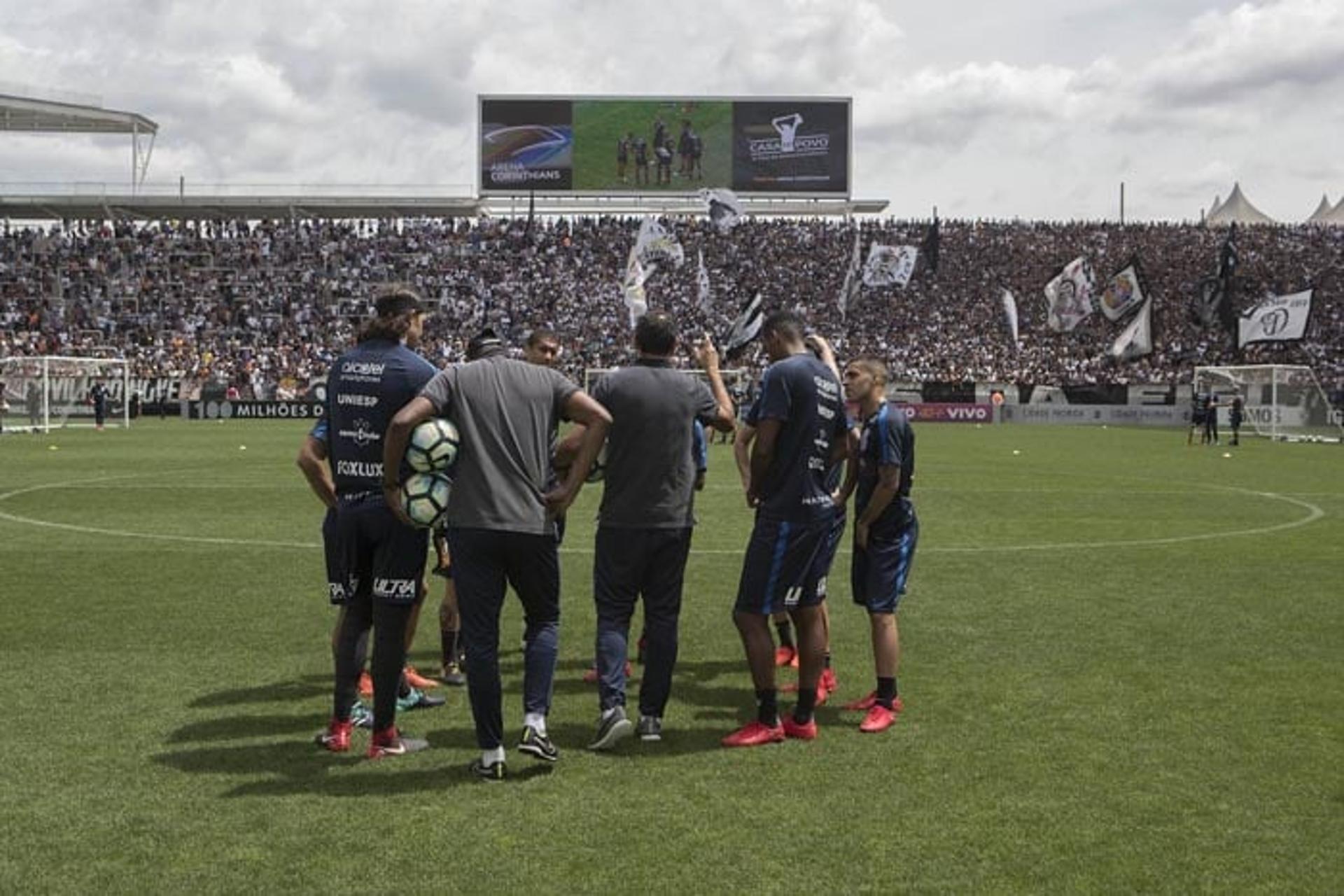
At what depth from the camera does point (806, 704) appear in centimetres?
700

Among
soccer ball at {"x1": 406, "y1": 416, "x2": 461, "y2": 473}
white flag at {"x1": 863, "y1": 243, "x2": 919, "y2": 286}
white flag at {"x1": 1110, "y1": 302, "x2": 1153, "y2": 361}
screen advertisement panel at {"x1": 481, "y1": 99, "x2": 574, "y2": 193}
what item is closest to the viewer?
soccer ball at {"x1": 406, "y1": 416, "x2": 461, "y2": 473}

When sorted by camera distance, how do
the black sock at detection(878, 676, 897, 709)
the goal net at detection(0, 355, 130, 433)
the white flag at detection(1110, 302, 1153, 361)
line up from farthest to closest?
the white flag at detection(1110, 302, 1153, 361) → the goal net at detection(0, 355, 130, 433) → the black sock at detection(878, 676, 897, 709)

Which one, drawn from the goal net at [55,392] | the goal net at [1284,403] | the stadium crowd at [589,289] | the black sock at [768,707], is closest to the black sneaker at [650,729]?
the black sock at [768,707]

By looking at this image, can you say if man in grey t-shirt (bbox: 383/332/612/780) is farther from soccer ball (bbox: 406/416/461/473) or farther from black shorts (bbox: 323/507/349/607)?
black shorts (bbox: 323/507/349/607)

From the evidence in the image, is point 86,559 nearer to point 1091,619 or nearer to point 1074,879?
point 1091,619

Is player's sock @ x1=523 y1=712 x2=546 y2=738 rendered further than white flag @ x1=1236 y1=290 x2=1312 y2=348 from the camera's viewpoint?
No

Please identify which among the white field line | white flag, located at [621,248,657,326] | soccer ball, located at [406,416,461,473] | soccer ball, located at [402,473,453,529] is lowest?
the white field line

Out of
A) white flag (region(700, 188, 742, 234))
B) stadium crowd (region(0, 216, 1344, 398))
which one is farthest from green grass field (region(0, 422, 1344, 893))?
white flag (region(700, 188, 742, 234))

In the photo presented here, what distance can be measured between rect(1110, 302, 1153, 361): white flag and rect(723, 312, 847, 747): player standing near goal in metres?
48.1

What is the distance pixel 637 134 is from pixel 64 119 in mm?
28979

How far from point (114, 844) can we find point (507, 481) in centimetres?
220

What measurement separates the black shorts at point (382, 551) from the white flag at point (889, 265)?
181 feet

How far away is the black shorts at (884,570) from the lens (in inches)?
295

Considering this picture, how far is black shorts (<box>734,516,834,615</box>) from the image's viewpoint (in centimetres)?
687
